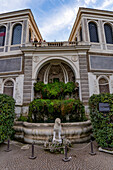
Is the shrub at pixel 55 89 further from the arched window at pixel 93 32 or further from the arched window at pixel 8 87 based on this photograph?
the arched window at pixel 93 32

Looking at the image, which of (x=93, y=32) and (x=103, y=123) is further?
(x=93, y=32)

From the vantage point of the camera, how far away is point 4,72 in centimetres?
1243

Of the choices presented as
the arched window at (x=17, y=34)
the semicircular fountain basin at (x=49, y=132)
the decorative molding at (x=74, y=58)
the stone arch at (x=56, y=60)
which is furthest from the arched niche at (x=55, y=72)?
the semicircular fountain basin at (x=49, y=132)

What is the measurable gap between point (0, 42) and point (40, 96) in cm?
902

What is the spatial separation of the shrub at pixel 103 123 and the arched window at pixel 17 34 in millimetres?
12286

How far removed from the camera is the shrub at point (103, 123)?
5.36m

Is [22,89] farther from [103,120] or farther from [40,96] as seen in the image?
[103,120]

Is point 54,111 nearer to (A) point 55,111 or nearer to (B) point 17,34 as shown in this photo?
(A) point 55,111

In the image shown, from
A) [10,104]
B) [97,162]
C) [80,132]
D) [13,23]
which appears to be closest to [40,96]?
[10,104]

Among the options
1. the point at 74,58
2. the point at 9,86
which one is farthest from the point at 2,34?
the point at 74,58

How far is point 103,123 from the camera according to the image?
5.52 m

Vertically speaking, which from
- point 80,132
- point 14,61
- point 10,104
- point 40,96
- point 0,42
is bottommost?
point 80,132

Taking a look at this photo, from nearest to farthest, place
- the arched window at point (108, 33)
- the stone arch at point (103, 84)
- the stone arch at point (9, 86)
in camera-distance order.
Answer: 1. the stone arch at point (9, 86)
2. the stone arch at point (103, 84)
3. the arched window at point (108, 33)

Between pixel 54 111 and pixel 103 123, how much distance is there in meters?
4.59
